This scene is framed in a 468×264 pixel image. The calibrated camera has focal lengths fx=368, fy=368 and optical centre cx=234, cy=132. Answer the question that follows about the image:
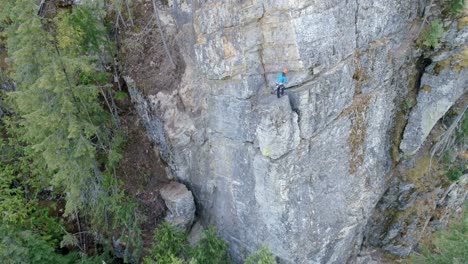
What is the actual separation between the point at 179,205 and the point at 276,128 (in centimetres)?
600

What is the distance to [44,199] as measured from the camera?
17453 mm

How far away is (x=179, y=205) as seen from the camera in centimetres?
1510

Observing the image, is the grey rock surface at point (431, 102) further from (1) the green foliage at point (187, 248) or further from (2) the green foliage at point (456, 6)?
(1) the green foliage at point (187, 248)

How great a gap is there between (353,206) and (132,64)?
10.5m

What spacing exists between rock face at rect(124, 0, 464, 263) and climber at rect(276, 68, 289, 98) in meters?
0.23

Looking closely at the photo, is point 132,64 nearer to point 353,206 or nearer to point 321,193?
point 321,193

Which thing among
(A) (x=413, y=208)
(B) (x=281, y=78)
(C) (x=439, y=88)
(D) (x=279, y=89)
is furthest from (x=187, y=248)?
(C) (x=439, y=88)

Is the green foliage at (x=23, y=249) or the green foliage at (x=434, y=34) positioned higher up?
the green foliage at (x=434, y=34)

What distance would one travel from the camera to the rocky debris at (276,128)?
1125 cm

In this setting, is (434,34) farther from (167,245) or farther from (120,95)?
(167,245)

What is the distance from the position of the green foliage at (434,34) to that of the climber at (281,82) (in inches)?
224

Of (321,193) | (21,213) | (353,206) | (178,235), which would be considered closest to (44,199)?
(21,213)

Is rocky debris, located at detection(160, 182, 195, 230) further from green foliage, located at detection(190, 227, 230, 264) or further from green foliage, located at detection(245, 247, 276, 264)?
green foliage, located at detection(245, 247, 276, 264)

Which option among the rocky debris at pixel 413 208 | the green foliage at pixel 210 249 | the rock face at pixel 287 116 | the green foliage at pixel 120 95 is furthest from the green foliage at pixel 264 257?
the green foliage at pixel 120 95
